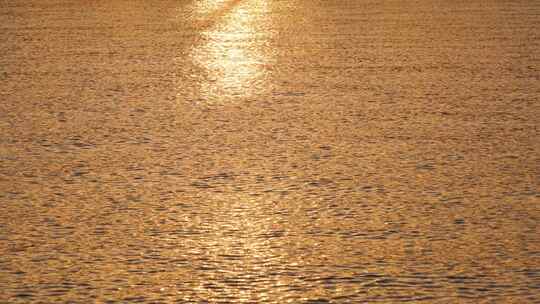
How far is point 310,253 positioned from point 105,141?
6.69 feet

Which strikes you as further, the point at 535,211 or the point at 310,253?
the point at 535,211

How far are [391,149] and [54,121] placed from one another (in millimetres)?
1793

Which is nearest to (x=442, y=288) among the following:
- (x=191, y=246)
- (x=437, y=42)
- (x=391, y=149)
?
(x=191, y=246)

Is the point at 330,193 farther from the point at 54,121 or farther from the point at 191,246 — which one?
the point at 54,121

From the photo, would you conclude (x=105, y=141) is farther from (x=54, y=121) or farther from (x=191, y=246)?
(x=191, y=246)

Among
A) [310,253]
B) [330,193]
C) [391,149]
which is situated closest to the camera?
A: [310,253]

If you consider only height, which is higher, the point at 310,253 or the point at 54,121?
the point at 310,253

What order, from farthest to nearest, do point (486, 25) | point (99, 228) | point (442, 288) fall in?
point (486, 25) → point (99, 228) → point (442, 288)

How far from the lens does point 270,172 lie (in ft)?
15.4

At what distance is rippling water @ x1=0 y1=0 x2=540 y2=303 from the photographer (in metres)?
3.30

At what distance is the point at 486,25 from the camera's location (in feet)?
36.8

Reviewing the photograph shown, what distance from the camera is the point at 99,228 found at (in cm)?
384

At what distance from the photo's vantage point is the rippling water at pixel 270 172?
3.30m

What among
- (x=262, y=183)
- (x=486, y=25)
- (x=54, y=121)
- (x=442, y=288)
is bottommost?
(x=486, y=25)
